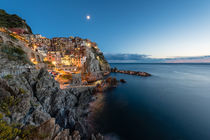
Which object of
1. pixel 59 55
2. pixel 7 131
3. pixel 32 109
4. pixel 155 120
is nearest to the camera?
pixel 7 131

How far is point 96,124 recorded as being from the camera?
14.6 metres

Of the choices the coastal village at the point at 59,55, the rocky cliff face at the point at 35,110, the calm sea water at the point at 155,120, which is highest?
the coastal village at the point at 59,55

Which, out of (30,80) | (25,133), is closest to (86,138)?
(25,133)

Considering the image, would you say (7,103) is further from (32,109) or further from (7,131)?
(7,131)

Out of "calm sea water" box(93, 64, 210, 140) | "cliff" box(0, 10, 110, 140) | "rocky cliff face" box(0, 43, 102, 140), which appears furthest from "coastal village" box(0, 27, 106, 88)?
"calm sea water" box(93, 64, 210, 140)

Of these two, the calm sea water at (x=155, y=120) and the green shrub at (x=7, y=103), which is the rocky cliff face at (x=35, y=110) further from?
the calm sea water at (x=155, y=120)

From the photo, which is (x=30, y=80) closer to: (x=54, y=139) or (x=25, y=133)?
(x=25, y=133)

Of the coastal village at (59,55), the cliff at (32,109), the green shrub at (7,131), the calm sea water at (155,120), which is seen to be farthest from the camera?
the coastal village at (59,55)

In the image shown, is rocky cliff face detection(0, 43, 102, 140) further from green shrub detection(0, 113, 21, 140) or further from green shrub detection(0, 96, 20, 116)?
green shrub detection(0, 113, 21, 140)

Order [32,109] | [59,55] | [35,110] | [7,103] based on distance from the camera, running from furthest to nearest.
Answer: [59,55]
[32,109]
[35,110]
[7,103]

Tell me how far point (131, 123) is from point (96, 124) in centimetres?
686

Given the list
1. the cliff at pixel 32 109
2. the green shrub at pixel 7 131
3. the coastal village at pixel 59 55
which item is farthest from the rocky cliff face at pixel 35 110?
the coastal village at pixel 59 55

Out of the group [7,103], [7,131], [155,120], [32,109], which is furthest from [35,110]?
[155,120]

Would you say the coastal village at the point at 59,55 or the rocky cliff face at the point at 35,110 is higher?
the coastal village at the point at 59,55
